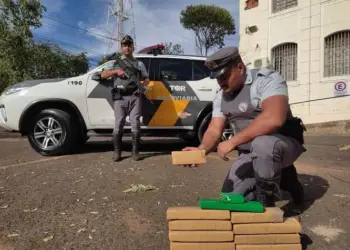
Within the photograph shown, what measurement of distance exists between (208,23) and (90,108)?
32477mm

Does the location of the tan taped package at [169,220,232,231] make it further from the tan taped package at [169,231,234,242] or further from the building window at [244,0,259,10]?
the building window at [244,0,259,10]

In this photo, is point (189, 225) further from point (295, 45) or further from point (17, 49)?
point (17, 49)

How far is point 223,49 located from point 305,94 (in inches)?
439

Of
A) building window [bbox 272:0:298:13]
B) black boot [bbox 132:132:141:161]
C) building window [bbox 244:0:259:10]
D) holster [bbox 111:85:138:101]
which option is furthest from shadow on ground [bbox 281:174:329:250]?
building window [bbox 244:0:259:10]

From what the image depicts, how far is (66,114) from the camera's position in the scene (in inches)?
253

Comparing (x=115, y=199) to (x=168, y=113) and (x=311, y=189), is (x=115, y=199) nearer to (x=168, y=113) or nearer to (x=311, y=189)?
(x=311, y=189)

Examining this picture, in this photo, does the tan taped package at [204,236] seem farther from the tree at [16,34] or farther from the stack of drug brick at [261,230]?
the tree at [16,34]

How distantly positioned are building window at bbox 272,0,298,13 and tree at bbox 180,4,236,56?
22.5m

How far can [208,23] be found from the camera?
37.4m

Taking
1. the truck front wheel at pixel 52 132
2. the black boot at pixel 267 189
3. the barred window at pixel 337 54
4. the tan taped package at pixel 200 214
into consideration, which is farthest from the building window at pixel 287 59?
the tan taped package at pixel 200 214

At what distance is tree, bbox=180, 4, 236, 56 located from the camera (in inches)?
1449

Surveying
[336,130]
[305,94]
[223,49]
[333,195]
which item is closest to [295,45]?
[305,94]

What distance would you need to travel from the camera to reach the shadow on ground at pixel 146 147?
6781mm

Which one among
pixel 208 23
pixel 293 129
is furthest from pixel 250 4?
pixel 208 23
